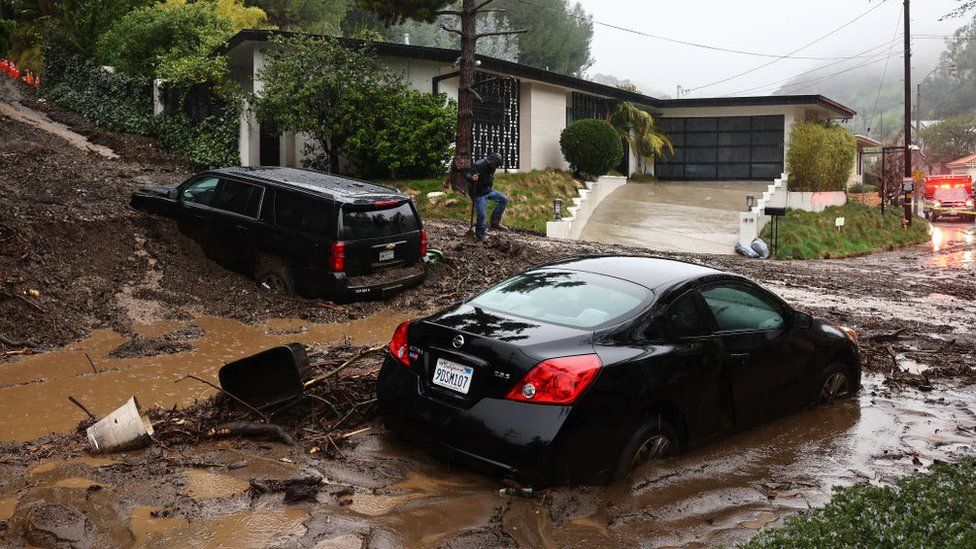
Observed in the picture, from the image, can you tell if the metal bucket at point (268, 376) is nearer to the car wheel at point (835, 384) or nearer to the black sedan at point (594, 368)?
the black sedan at point (594, 368)

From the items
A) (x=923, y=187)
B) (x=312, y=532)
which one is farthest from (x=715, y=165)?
(x=312, y=532)

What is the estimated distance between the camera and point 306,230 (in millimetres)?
11141

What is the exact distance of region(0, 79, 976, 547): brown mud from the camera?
473 centimetres

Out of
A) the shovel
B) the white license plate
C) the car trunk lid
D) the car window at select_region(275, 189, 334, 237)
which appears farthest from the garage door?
the white license plate

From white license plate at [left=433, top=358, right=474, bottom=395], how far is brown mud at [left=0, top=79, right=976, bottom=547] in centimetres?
61

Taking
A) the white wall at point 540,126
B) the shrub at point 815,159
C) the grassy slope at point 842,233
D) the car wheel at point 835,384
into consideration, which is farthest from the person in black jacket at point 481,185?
the shrub at point 815,159

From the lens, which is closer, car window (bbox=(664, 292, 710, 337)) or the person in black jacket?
car window (bbox=(664, 292, 710, 337))

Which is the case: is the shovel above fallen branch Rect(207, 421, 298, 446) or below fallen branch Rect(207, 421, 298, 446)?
above

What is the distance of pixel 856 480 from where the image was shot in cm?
593

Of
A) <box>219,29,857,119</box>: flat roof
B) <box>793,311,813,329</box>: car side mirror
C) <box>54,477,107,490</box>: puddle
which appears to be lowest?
<box>54,477,107,490</box>: puddle

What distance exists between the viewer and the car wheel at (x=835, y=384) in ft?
24.0

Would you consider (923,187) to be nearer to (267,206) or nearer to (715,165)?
(715,165)

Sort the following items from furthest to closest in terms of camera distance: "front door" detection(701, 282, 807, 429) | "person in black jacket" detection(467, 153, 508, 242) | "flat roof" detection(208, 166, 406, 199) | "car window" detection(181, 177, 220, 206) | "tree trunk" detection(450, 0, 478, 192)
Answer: "tree trunk" detection(450, 0, 478, 192)
"person in black jacket" detection(467, 153, 508, 242)
"car window" detection(181, 177, 220, 206)
"flat roof" detection(208, 166, 406, 199)
"front door" detection(701, 282, 807, 429)

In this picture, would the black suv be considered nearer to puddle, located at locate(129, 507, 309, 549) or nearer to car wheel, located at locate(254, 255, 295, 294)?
car wheel, located at locate(254, 255, 295, 294)
